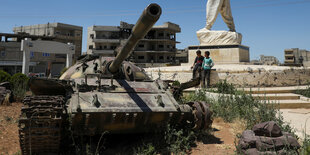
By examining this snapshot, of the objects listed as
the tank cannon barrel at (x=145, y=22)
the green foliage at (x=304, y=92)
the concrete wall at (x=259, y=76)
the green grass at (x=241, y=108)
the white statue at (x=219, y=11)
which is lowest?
the green grass at (x=241, y=108)

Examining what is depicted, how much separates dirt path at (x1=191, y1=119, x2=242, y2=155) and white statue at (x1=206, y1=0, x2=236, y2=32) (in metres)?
12.5

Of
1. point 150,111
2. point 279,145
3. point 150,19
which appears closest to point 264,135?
point 279,145

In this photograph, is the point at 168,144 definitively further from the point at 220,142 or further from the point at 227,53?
the point at 227,53

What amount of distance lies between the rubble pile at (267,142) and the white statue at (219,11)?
14530mm

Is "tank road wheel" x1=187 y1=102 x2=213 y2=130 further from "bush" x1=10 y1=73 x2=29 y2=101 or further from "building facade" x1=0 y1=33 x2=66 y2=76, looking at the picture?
"building facade" x1=0 y1=33 x2=66 y2=76

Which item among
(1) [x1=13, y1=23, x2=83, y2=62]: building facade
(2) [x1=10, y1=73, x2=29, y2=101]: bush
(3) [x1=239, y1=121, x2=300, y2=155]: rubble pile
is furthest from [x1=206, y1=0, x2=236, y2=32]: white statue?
(1) [x1=13, y1=23, x2=83, y2=62]: building facade

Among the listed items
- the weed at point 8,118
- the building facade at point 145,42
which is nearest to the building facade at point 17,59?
the building facade at point 145,42

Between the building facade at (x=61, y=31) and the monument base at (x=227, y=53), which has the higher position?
the building facade at (x=61, y=31)

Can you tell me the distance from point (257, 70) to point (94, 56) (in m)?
8.12

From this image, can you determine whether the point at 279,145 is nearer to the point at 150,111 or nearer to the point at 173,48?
the point at 150,111

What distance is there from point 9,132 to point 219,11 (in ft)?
52.9

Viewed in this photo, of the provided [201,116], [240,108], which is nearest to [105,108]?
[201,116]

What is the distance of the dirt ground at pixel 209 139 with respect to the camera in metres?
4.69

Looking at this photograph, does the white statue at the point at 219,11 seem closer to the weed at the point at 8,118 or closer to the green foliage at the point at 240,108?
the green foliage at the point at 240,108
